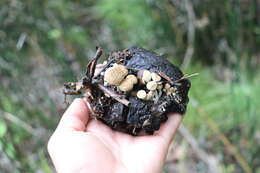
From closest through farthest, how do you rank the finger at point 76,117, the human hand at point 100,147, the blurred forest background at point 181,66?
the human hand at point 100,147, the finger at point 76,117, the blurred forest background at point 181,66

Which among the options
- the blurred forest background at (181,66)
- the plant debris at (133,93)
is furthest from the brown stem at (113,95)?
the blurred forest background at (181,66)

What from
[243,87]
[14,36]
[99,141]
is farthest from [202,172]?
[14,36]

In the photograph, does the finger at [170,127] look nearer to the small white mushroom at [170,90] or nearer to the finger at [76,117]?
the small white mushroom at [170,90]

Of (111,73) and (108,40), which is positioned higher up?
(111,73)

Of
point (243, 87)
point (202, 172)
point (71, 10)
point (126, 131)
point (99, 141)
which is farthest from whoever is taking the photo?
point (71, 10)

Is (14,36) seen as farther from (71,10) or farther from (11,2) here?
(71,10)

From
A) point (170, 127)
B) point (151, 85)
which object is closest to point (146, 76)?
point (151, 85)

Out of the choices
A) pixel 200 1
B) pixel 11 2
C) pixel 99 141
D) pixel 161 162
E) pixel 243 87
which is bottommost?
pixel 243 87

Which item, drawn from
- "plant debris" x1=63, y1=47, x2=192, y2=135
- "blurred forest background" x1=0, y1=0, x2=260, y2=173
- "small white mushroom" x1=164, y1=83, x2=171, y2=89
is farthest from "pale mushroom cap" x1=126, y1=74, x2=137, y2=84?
"blurred forest background" x1=0, y1=0, x2=260, y2=173
